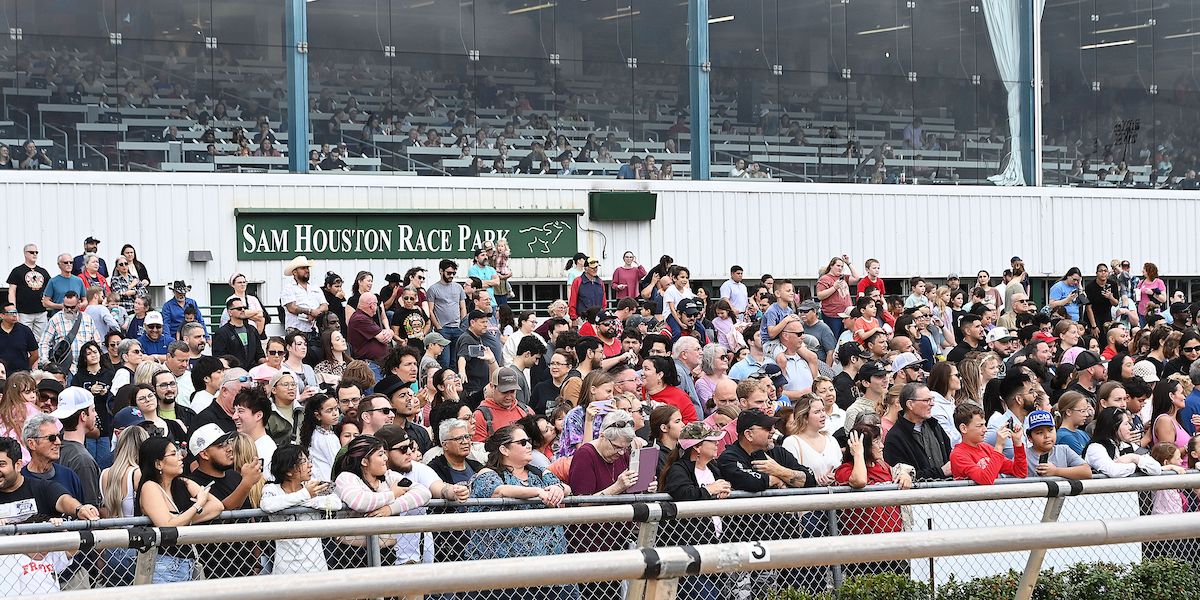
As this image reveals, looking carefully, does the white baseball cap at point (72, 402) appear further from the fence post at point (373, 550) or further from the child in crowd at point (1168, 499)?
the child in crowd at point (1168, 499)

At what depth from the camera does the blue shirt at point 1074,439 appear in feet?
33.0

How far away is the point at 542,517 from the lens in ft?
20.6

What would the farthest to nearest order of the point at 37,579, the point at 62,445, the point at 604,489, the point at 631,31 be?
the point at 631,31
the point at 62,445
the point at 604,489
the point at 37,579

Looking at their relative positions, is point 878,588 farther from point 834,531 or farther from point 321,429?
point 321,429

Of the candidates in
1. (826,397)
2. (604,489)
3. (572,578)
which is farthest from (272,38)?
(572,578)

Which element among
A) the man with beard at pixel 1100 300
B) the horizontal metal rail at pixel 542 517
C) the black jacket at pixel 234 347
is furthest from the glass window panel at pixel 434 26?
the horizontal metal rail at pixel 542 517

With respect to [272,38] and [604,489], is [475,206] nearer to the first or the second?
[272,38]

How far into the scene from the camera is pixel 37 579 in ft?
21.4

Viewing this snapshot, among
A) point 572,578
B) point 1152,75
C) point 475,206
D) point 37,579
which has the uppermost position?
point 1152,75

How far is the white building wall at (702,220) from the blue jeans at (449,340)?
556 cm

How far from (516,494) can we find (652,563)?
3661 millimetres

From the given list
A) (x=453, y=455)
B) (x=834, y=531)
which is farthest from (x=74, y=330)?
(x=834, y=531)

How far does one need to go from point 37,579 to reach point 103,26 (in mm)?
15491

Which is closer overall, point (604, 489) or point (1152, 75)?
point (604, 489)
